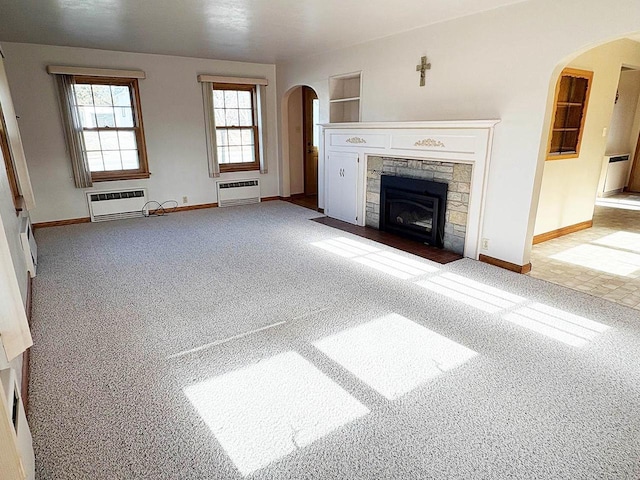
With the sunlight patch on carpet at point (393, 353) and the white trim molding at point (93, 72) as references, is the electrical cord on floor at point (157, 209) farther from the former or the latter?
the sunlight patch on carpet at point (393, 353)

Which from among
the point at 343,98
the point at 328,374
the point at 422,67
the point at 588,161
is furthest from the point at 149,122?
the point at 588,161

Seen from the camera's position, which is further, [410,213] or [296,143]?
[296,143]

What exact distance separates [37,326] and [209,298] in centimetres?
124

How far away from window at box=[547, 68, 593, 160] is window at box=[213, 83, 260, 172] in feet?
15.9

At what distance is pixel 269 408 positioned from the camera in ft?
6.51


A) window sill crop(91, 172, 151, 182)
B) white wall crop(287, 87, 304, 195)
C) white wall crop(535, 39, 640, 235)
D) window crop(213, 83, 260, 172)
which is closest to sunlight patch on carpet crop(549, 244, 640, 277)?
white wall crop(535, 39, 640, 235)

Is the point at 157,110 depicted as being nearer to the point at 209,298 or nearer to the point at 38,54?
the point at 38,54

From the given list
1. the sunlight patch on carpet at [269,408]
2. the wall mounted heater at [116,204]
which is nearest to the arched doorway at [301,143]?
the wall mounted heater at [116,204]

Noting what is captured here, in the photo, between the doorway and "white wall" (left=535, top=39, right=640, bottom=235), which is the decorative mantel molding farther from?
the doorway

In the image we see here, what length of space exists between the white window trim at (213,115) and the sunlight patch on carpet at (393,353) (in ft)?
16.0

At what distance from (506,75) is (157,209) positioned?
5.44 metres

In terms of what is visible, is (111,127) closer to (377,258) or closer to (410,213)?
(377,258)

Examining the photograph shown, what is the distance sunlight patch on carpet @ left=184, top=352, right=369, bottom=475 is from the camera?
68.9 inches

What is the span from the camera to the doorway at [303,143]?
24.6 feet
